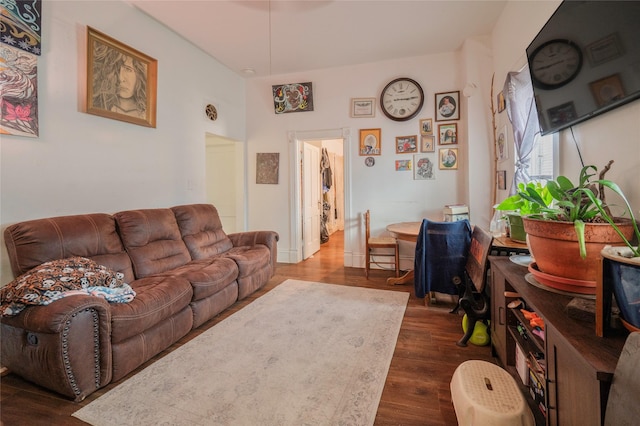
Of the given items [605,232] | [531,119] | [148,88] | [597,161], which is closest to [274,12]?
[148,88]

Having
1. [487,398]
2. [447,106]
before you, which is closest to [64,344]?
[487,398]

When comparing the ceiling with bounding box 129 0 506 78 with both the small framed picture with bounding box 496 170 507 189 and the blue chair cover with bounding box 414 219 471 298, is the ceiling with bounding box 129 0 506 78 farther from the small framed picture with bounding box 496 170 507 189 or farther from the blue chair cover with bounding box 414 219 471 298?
the blue chair cover with bounding box 414 219 471 298

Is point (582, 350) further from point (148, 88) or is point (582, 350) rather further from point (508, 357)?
point (148, 88)

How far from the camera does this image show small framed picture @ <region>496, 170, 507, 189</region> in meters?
3.09

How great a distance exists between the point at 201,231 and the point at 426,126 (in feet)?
10.9

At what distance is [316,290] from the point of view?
11.2 feet

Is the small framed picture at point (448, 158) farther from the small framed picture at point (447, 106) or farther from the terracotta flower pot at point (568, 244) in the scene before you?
the terracotta flower pot at point (568, 244)

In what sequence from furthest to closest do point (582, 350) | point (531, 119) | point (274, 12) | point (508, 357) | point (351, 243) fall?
1. point (351, 243)
2. point (274, 12)
3. point (531, 119)
4. point (508, 357)
5. point (582, 350)

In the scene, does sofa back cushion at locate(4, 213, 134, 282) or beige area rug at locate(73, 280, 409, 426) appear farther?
sofa back cushion at locate(4, 213, 134, 282)

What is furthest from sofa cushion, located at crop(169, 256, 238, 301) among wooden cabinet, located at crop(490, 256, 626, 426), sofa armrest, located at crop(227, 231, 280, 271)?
wooden cabinet, located at crop(490, 256, 626, 426)

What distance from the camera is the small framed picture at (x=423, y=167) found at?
4.05 metres

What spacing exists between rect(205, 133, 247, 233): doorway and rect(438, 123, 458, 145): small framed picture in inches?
124

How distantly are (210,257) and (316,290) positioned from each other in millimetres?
1287

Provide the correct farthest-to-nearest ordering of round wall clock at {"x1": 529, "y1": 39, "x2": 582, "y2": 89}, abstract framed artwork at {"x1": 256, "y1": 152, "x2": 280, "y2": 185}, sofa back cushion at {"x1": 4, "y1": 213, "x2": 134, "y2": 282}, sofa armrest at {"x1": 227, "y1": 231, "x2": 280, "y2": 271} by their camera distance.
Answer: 1. abstract framed artwork at {"x1": 256, "y1": 152, "x2": 280, "y2": 185}
2. sofa armrest at {"x1": 227, "y1": 231, "x2": 280, "y2": 271}
3. sofa back cushion at {"x1": 4, "y1": 213, "x2": 134, "y2": 282}
4. round wall clock at {"x1": 529, "y1": 39, "x2": 582, "y2": 89}
